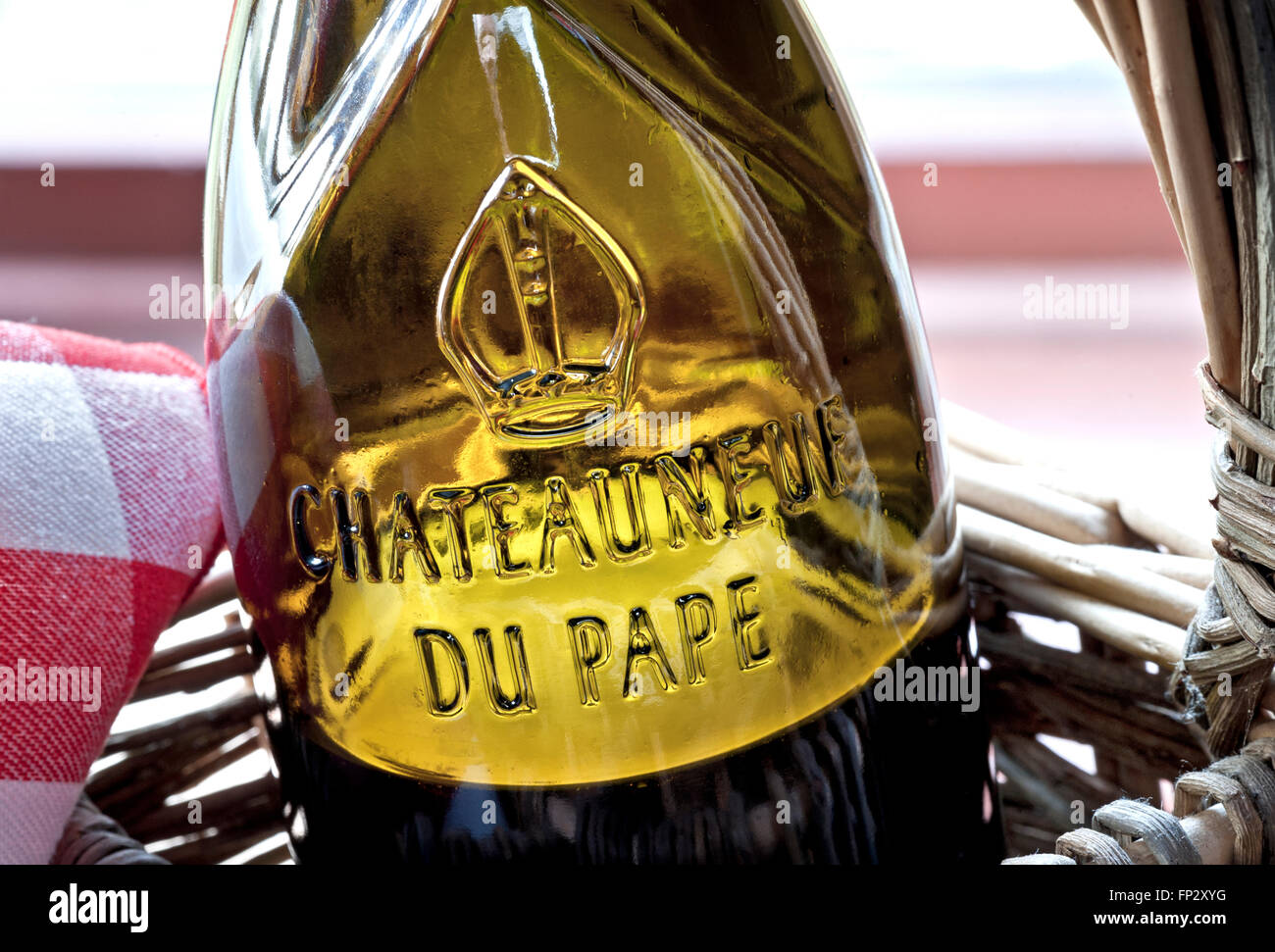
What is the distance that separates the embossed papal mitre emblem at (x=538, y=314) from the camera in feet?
0.90

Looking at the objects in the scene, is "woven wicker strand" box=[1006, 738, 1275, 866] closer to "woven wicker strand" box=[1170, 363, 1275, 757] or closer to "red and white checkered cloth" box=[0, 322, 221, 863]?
"woven wicker strand" box=[1170, 363, 1275, 757]

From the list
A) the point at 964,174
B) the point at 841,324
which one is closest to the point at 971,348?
the point at 964,174

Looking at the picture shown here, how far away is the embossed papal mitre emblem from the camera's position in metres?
0.27

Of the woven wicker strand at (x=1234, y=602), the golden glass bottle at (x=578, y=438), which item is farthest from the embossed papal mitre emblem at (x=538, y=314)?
the woven wicker strand at (x=1234, y=602)

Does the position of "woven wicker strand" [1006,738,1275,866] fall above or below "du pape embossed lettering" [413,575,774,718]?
below

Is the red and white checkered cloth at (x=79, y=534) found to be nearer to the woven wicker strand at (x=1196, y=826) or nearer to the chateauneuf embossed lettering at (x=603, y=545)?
the chateauneuf embossed lettering at (x=603, y=545)

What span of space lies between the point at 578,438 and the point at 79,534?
0.17 m

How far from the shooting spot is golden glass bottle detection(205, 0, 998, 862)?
28 centimetres

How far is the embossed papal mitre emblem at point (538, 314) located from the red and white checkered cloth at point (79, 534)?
0.15m

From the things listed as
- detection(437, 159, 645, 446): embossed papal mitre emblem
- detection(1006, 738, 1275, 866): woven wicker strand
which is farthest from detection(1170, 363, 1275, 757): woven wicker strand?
detection(437, 159, 645, 446): embossed papal mitre emblem

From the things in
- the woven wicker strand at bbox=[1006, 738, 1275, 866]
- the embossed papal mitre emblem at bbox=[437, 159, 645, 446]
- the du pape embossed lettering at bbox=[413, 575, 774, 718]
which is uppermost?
the embossed papal mitre emblem at bbox=[437, 159, 645, 446]

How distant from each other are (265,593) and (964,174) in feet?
5.22

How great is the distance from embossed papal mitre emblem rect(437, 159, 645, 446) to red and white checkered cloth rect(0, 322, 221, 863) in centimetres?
15
